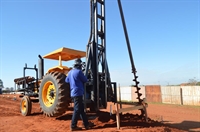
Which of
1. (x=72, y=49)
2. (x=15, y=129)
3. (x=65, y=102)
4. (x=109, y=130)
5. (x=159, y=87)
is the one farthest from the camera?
(x=159, y=87)

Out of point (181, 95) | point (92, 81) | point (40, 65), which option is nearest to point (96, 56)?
point (92, 81)

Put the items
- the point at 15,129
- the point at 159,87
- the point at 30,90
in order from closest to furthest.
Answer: the point at 15,129
the point at 30,90
the point at 159,87

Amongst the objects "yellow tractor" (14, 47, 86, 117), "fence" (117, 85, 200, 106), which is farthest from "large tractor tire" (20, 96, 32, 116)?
"fence" (117, 85, 200, 106)

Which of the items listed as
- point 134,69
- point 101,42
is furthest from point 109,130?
point 101,42

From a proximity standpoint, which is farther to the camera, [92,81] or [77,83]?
[92,81]

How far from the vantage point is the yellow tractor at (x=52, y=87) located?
6.43 m

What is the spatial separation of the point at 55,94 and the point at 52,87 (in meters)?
0.65

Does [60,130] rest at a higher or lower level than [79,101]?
lower

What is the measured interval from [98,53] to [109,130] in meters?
3.10

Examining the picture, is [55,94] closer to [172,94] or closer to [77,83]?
[77,83]

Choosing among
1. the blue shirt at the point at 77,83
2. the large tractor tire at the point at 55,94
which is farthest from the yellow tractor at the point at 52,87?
the blue shirt at the point at 77,83

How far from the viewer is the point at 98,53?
7.42 m

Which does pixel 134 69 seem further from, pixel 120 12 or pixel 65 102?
pixel 65 102

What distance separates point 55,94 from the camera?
22.0 ft
